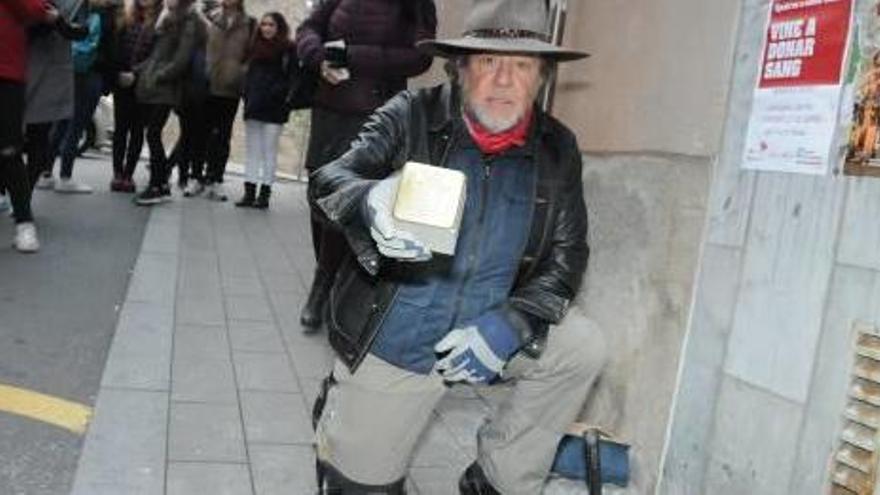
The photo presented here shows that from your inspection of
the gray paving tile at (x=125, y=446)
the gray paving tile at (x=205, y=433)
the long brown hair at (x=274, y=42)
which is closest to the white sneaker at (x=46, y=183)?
the long brown hair at (x=274, y=42)

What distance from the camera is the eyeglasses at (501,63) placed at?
3.15 metres

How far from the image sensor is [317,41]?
559 centimetres

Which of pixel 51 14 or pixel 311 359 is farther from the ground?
pixel 51 14

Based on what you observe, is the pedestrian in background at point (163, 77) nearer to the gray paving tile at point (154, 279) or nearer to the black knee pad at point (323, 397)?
the gray paving tile at point (154, 279)

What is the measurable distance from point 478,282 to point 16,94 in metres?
4.22

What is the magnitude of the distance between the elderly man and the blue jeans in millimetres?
6571

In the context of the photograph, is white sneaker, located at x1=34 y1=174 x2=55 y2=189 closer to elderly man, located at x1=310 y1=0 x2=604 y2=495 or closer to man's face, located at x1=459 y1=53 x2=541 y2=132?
elderly man, located at x1=310 y1=0 x2=604 y2=495

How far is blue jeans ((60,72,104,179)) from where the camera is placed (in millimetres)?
9141

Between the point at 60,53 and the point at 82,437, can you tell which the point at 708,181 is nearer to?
the point at 82,437

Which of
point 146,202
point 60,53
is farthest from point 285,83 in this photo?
point 60,53

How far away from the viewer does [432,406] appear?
3285mm

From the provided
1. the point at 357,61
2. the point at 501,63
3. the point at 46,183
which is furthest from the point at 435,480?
the point at 46,183

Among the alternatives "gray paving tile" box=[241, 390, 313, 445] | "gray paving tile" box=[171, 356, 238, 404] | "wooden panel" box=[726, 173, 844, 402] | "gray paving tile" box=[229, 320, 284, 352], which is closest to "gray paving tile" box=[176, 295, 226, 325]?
"gray paving tile" box=[229, 320, 284, 352]

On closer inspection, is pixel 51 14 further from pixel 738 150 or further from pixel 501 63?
pixel 738 150
